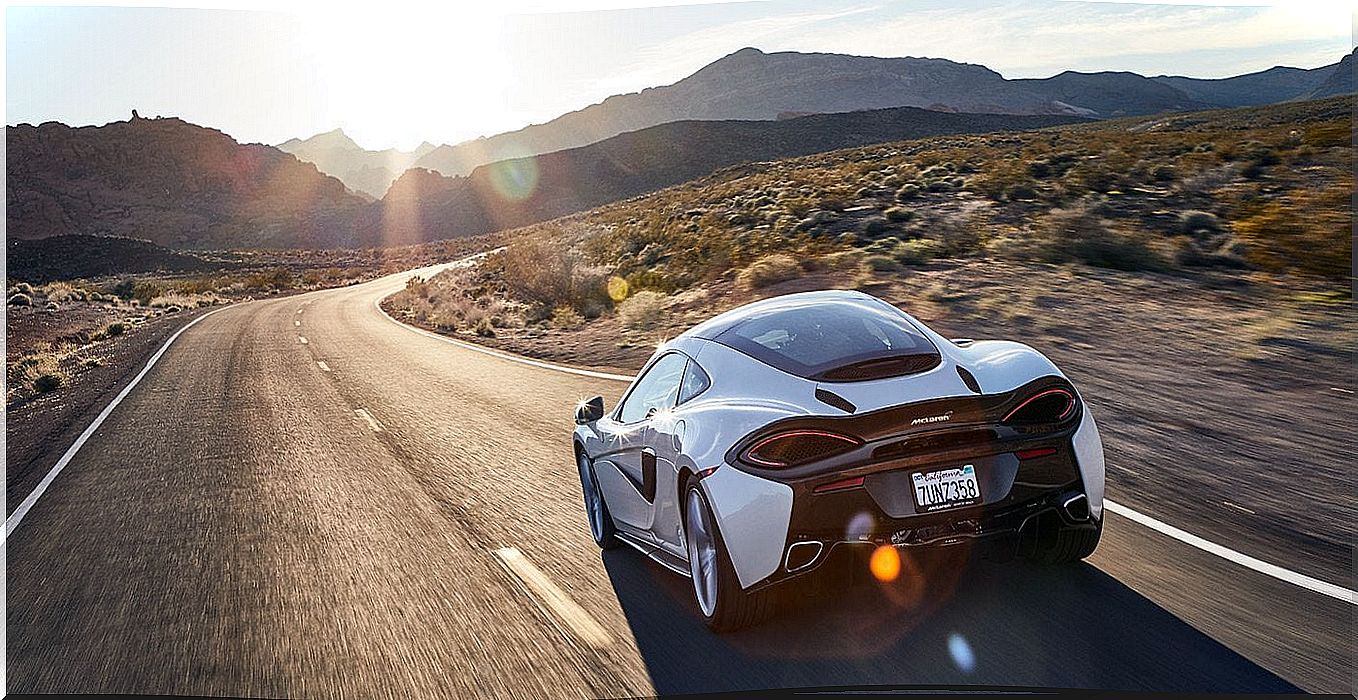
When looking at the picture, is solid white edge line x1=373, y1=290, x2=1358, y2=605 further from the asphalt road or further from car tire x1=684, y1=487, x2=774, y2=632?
car tire x1=684, y1=487, x2=774, y2=632

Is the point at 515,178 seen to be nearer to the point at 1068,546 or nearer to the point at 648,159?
the point at 648,159

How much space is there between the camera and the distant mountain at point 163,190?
443 feet

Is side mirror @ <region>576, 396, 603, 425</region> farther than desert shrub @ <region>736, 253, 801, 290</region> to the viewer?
No

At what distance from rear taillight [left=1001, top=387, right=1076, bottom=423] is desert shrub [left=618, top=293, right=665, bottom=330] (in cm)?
1474

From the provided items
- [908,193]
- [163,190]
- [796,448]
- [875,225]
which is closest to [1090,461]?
[796,448]

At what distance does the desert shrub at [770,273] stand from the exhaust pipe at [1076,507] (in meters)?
14.5

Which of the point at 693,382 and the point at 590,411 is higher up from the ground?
the point at 693,382

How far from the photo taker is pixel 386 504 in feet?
25.7

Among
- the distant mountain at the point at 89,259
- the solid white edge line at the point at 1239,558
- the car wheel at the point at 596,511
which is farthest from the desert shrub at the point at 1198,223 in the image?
the distant mountain at the point at 89,259

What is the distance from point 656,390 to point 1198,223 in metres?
14.0

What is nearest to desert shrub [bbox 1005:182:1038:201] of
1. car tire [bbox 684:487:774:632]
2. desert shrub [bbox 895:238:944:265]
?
desert shrub [bbox 895:238:944:265]

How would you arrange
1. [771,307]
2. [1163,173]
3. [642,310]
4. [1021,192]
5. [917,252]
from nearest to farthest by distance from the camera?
[771,307]
[917,252]
[642,310]
[1163,173]
[1021,192]

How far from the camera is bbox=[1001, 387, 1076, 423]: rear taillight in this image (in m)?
4.48

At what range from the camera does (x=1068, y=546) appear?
4914mm
